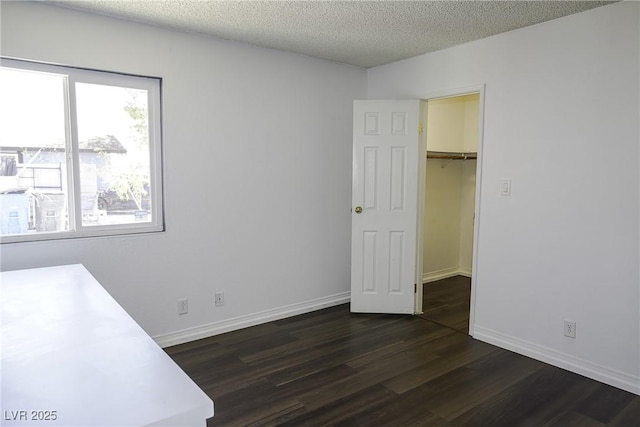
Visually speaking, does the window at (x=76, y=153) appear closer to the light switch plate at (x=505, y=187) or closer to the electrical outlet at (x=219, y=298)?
the electrical outlet at (x=219, y=298)

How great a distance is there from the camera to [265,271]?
12.8 ft

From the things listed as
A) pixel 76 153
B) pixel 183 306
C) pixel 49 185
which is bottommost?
pixel 183 306

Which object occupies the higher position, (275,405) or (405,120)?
(405,120)

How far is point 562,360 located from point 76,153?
374 centimetres

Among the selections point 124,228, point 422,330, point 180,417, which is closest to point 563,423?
point 422,330

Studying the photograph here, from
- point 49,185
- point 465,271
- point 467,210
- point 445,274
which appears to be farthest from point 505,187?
A: point 49,185

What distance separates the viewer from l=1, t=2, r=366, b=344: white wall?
2.93 m

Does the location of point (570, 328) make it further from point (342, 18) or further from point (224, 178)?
point (224, 178)

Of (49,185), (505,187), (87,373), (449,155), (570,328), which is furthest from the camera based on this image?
(449,155)

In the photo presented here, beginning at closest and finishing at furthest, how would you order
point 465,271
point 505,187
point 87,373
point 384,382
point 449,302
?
point 87,373 → point 384,382 → point 505,187 → point 449,302 → point 465,271

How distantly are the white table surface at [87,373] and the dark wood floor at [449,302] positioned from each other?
3.06 meters

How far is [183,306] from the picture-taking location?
3434mm

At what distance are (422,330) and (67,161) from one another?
3.09 meters

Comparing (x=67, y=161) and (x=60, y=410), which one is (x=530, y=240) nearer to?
(x=60, y=410)
